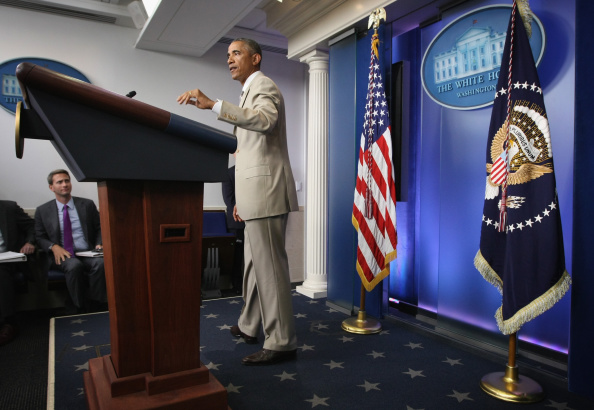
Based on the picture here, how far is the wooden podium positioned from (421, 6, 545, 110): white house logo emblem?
6.49 ft

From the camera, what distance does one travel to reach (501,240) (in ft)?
7.13

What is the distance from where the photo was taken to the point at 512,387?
200 cm

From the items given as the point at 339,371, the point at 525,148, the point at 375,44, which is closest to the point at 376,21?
the point at 375,44

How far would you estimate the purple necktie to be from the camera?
11.8 feet

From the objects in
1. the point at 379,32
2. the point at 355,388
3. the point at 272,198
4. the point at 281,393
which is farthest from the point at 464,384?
the point at 379,32

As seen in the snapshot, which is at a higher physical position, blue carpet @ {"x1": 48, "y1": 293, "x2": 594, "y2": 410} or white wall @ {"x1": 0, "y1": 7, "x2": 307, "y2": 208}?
white wall @ {"x1": 0, "y1": 7, "x2": 307, "y2": 208}

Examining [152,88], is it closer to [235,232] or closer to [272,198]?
[235,232]

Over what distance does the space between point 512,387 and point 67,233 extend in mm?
3395

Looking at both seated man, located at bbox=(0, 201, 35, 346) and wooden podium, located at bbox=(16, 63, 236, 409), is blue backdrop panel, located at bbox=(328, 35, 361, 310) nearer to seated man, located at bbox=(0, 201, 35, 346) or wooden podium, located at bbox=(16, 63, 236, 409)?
wooden podium, located at bbox=(16, 63, 236, 409)

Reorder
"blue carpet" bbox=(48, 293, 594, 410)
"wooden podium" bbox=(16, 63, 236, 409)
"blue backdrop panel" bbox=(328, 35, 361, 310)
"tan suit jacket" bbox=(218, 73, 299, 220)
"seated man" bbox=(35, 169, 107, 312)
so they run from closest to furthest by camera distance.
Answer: "wooden podium" bbox=(16, 63, 236, 409)
"blue carpet" bbox=(48, 293, 594, 410)
"tan suit jacket" bbox=(218, 73, 299, 220)
"seated man" bbox=(35, 169, 107, 312)
"blue backdrop panel" bbox=(328, 35, 361, 310)

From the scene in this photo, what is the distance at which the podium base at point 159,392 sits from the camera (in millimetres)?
1295

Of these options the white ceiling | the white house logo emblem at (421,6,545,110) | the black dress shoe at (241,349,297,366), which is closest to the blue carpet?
the black dress shoe at (241,349,297,366)

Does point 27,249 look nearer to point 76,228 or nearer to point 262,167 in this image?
point 76,228

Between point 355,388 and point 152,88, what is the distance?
3719 millimetres
